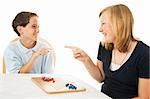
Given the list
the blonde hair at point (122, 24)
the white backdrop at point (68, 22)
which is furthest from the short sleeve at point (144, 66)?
the white backdrop at point (68, 22)

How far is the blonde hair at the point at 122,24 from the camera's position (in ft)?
4.66

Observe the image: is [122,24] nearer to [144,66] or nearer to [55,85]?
[144,66]

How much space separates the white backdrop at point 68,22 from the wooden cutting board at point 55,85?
1.22 metres

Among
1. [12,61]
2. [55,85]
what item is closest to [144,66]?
[55,85]

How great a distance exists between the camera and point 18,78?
1.43 metres

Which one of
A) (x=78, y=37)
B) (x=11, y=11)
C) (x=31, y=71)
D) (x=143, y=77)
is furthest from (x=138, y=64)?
(x=11, y=11)

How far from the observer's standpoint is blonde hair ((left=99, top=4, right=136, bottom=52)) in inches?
56.0

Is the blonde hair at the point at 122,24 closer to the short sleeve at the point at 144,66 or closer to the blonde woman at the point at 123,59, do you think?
the blonde woman at the point at 123,59

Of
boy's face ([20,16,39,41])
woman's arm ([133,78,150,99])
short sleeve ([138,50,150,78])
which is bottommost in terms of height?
woman's arm ([133,78,150,99])

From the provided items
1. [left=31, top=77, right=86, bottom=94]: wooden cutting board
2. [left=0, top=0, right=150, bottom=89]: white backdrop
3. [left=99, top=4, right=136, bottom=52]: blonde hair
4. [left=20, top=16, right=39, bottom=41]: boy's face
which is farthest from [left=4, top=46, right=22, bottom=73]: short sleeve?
[left=99, top=4, right=136, bottom=52]: blonde hair

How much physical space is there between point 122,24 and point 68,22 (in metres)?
1.23

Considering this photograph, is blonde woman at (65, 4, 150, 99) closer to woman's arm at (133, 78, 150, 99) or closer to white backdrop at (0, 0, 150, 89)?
woman's arm at (133, 78, 150, 99)

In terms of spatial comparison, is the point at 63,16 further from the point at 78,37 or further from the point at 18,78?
the point at 18,78

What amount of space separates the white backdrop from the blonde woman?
3.65 feet
